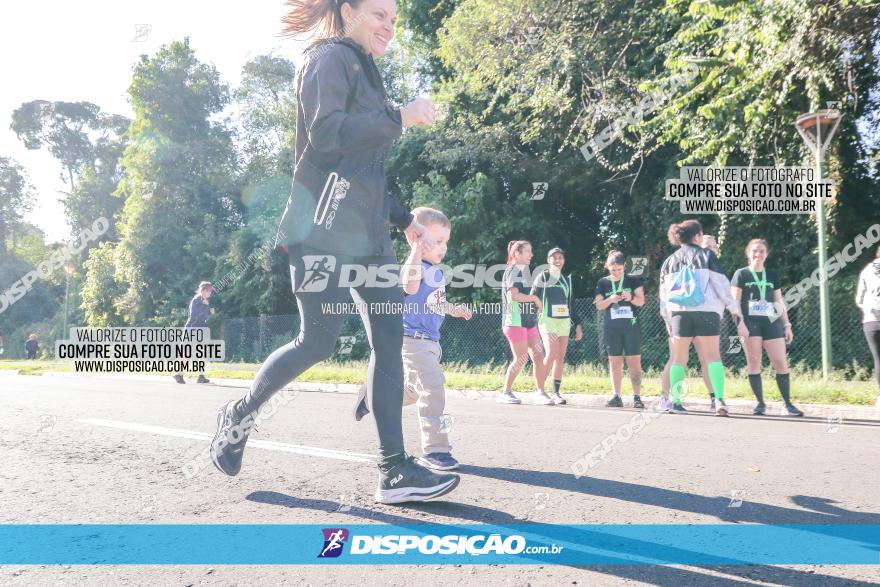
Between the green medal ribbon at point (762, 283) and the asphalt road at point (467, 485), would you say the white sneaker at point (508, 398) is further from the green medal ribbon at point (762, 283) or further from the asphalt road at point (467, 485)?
the green medal ribbon at point (762, 283)

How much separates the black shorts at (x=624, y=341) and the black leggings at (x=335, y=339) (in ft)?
19.5

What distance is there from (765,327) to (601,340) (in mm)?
7910

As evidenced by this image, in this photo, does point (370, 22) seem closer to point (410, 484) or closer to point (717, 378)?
point (410, 484)

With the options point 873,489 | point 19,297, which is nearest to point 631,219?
point 873,489

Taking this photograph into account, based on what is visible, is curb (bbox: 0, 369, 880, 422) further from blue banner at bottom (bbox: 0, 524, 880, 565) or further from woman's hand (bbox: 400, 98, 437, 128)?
woman's hand (bbox: 400, 98, 437, 128)

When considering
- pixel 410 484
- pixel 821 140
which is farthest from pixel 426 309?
pixel 821 140

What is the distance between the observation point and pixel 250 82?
39.2 metres

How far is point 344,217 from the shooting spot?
3.10 m

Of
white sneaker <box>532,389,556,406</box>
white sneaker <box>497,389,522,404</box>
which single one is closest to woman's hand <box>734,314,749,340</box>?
white sneaker <box>532,389,556,406</box>

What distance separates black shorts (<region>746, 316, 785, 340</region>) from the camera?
296 inches

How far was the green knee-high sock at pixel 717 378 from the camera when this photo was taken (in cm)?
700

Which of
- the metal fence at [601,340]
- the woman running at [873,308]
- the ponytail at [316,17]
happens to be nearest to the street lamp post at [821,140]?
the woman running at [873,308]

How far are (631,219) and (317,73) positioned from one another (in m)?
15.6

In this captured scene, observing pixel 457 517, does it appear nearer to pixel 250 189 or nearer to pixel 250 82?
pixel 250 189
